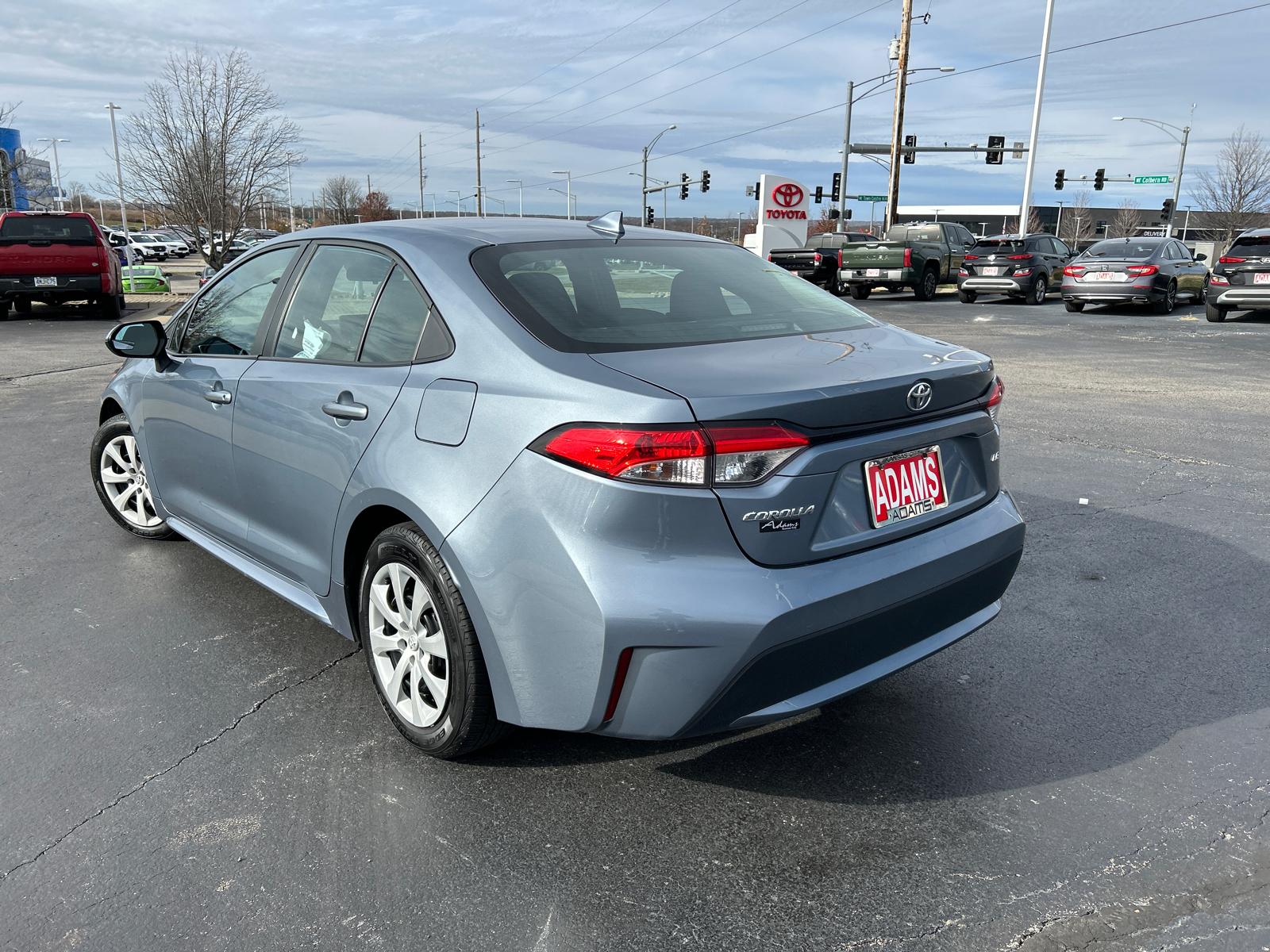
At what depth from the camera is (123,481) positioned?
515 cm

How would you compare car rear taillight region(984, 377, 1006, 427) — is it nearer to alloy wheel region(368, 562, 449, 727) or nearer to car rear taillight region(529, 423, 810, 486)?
car rear taillight region(529, 423, 810, 486)

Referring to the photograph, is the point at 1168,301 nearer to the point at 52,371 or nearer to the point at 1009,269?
the point at 1009,269

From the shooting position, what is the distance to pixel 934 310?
72.8 ft

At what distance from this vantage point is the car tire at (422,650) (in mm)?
2750

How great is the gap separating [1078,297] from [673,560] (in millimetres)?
Result: 20871

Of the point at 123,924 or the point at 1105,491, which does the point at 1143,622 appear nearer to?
the point at 1105,491

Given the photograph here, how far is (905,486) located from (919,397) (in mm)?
252

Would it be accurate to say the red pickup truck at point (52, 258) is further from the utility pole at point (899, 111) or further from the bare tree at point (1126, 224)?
the bare tree at point (1126, 224)

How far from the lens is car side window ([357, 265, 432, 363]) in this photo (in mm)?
3031

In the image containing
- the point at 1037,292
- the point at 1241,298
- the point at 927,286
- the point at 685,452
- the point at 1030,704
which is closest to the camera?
the point at 685,452

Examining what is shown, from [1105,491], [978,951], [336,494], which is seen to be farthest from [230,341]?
[1105,491]

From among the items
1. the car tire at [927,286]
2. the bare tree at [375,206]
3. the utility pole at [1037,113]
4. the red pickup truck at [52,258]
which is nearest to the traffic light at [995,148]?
the utility pole at [1037,113]


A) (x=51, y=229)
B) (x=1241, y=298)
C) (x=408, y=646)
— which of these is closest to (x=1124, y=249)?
(x=1241, y=298)

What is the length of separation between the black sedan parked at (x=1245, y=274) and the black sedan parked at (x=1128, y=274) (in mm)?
1955
